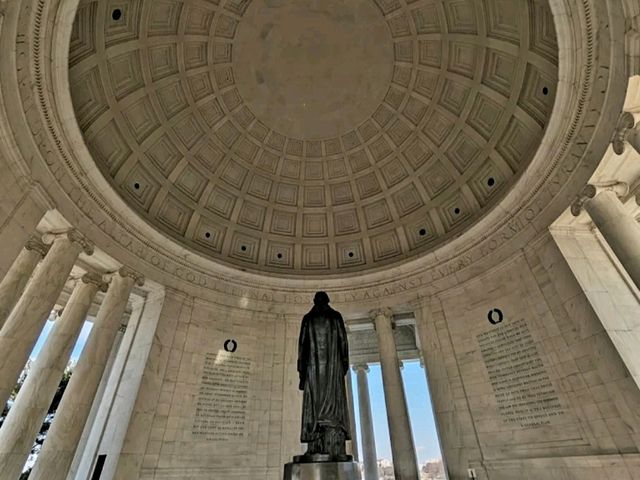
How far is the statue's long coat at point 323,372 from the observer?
19.4 ft

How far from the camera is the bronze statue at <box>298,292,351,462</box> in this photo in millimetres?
5773

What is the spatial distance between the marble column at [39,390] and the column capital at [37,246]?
1.75 m

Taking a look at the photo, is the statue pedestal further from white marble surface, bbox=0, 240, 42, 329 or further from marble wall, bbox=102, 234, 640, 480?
white marble surface, bbox=0, 240, 42, 329

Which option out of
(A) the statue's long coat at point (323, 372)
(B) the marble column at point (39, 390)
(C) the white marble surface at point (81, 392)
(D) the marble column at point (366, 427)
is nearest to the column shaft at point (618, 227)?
(A) the statue's long coat at point (323, 372)

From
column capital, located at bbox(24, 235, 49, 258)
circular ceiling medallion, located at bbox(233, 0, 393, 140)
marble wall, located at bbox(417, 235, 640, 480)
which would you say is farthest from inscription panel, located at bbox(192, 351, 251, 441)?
circular ceiling medallion, located at bbox(233, 0, 393, 140)

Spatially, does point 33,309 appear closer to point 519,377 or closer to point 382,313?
point 382,313

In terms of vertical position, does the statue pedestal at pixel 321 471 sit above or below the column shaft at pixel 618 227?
below

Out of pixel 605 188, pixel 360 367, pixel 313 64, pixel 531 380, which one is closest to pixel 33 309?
pixel 313 64

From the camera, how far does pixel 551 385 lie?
9867mm

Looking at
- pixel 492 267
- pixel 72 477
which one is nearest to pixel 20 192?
pixel 72 477

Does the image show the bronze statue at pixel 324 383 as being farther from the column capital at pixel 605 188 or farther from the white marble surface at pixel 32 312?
the column capital at pixel 605 188

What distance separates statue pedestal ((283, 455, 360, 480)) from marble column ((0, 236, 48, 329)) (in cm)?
809

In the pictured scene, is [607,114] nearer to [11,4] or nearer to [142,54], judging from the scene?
[11,4]

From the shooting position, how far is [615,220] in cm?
890
